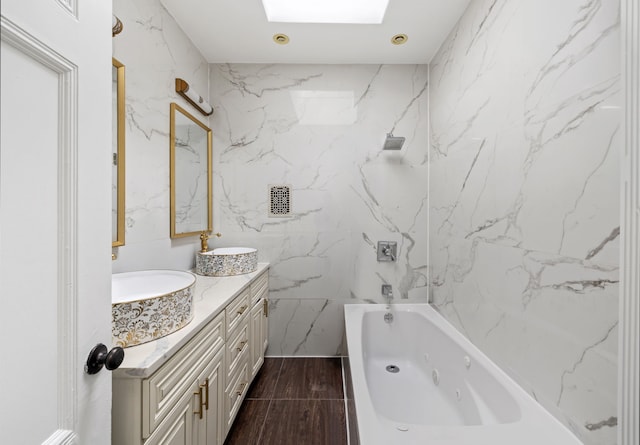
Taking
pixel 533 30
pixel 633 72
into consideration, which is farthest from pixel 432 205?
pixel 633 72

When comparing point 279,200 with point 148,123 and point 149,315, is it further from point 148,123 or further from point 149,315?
point 149,315

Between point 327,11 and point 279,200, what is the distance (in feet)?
4.36

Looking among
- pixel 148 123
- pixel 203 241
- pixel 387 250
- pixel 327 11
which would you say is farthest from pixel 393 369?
pixel 327 11

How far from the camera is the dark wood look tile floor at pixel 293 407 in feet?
5.02

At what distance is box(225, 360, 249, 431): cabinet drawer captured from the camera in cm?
141

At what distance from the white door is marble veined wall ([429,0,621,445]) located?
1.34 meters

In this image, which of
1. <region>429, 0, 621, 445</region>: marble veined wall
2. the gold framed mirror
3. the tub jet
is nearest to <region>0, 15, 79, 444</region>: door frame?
the gold framed mirror

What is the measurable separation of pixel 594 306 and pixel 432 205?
4.56 ft

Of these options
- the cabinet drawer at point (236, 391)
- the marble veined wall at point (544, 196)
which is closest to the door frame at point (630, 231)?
the marble veined wall at point (544, 196)

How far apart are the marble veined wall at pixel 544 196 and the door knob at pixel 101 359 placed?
4.28 feet

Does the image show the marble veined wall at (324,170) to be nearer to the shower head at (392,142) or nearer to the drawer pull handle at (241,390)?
the shower head at (392,142)

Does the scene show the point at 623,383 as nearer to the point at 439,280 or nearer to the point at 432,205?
the point at 439,280

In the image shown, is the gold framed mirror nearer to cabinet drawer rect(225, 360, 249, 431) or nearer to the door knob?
the door knob

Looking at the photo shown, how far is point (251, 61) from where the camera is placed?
222 cm
